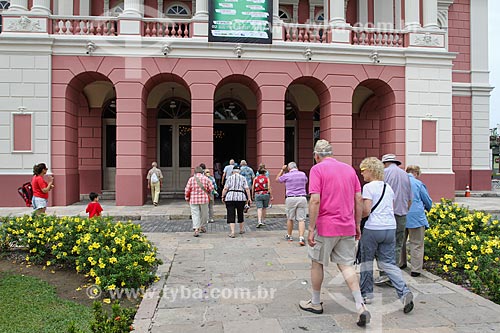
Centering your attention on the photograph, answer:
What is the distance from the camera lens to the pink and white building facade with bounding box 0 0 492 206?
14156 mm

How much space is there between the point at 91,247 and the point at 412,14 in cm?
1626

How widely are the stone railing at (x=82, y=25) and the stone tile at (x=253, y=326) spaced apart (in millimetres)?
13807

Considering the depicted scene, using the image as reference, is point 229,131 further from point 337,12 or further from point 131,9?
point 337,12

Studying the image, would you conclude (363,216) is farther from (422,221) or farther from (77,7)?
(77,7)

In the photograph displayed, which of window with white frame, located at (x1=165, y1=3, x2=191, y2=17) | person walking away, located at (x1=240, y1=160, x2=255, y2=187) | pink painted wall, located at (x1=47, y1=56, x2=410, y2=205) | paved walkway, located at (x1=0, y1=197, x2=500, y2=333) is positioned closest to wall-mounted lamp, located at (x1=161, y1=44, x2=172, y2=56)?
pink painted wall, located at (x1=47, y1=56, x2=410, y2=205)

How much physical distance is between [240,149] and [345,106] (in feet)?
20.2

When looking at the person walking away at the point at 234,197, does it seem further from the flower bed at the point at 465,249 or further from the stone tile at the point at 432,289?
the stone tile at the point at 432,289

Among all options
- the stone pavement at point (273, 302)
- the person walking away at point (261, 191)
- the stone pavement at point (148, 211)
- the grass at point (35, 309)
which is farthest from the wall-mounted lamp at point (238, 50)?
the grass at point (35, 309)

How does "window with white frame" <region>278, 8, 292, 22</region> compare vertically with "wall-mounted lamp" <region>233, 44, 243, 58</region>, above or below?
above

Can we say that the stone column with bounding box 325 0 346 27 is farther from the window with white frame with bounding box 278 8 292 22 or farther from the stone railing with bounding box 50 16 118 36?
the stone railing with bounding box 50 16 118 36

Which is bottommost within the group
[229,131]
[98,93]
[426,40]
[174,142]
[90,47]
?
[174,142]

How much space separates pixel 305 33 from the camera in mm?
15523

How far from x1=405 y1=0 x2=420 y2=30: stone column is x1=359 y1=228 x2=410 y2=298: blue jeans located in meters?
14.4

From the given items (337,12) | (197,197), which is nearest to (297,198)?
(197,197)
